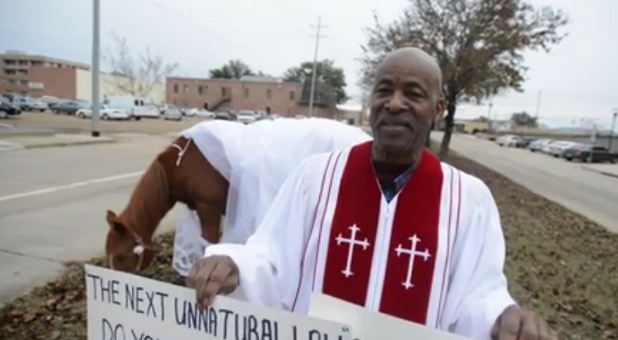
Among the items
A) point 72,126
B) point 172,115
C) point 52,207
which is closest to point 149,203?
point 52,207

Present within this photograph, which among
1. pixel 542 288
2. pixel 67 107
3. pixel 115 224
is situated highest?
pixel 115 224

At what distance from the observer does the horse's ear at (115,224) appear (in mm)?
3501

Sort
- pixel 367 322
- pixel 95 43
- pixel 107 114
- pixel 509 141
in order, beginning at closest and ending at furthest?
1. pixel 367 322
2. pixel 95 43
3. pixel 107 114
4. pixel 509 141

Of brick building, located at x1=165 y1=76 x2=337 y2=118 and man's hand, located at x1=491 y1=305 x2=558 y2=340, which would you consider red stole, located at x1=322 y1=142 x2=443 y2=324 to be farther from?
brick building, located at x1=165 y1=76 x2=337 y2=118

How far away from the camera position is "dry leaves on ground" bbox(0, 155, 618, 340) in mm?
3979

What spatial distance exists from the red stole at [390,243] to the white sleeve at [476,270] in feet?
0.28

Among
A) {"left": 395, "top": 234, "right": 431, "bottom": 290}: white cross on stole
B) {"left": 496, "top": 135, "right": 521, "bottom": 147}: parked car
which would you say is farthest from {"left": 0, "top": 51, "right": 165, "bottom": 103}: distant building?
{"left": 395, "top": 234, "right": 431, "bottom": 290}: white cross on stole

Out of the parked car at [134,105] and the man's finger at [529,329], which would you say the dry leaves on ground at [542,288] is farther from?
the parked car at [134,105]

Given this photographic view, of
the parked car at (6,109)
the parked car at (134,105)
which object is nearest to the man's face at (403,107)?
the parked car at (6,109)

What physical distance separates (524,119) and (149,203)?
4531 inches

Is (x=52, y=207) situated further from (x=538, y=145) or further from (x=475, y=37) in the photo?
(x=538, y=145)

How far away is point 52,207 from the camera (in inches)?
342

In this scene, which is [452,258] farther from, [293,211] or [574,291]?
[574,291]

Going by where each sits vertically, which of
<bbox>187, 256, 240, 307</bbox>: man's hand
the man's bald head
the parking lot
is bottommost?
the parking lot
